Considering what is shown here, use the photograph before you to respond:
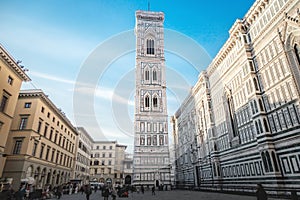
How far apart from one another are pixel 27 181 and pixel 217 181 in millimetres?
28088

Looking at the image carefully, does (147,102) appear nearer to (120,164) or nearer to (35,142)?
(35,142)

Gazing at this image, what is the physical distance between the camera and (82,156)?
62.6 metres

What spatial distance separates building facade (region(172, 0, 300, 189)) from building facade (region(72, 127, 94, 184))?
36613 millimetres

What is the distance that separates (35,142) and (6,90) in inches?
415

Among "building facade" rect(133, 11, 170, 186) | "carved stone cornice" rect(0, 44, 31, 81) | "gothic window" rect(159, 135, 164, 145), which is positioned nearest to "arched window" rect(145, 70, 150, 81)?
"building facade" rect(133, 11, 170, 186)

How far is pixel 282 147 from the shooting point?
1941 centimetres

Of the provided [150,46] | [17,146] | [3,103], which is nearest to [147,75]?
[150,46]

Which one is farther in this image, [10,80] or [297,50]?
[10,80]

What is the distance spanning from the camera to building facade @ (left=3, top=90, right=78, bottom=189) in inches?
1131

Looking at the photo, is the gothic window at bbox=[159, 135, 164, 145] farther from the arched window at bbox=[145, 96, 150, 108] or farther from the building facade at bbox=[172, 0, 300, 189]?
the building facade at bbox=[172, 0, 300, 189]

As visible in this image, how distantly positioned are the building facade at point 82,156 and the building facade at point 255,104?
120ft

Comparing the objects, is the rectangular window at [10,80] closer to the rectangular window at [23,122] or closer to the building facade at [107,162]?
the rectangular window at [23,122]

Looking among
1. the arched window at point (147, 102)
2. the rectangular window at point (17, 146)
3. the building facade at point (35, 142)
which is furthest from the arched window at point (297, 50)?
the arched window at point (147, 102)

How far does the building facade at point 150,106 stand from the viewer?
48.7m
